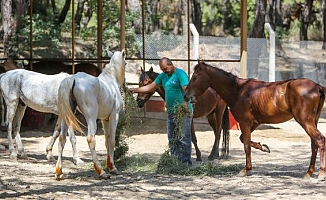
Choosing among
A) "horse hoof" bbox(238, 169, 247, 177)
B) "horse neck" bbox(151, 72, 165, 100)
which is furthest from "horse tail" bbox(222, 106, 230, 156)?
"horse hoof" bbox(238, 169, 247, 177)

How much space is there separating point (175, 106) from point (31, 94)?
264 centimetres

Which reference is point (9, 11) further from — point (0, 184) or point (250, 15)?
point (250, 15)

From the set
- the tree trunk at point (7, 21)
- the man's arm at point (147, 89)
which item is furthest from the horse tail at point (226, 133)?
the tree trunk at point (7, 21)

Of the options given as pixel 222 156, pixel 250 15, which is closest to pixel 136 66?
pixel 222 156

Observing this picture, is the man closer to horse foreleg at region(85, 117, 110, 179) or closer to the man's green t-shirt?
the man's green t-shirt

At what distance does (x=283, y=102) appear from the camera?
8.54 metres

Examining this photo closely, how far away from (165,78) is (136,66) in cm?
1224

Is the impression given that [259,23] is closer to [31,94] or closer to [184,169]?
[31,94]

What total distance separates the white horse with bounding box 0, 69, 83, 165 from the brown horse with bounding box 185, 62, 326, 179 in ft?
7.91

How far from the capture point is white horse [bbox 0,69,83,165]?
10.2m

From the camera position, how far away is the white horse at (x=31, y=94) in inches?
402

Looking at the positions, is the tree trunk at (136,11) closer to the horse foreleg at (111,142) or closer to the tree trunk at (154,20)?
the tree trunk at (154,20)

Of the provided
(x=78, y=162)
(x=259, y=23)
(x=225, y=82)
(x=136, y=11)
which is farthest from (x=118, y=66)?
(x=259, y=23)

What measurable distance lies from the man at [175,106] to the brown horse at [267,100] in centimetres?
33
